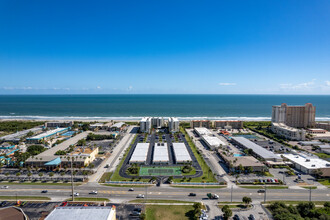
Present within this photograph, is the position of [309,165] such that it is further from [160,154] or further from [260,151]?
[160,154]

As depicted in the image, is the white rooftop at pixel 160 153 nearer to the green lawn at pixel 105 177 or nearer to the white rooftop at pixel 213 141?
the green lawn at pixel 105 177

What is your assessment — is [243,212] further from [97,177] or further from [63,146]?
[63,146]

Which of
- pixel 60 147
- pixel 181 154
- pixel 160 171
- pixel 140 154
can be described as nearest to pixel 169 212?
pixel 160 171

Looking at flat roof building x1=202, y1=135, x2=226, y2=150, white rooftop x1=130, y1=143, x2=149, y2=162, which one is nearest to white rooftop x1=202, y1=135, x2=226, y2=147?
flat roof building x1=202, y1=135, x2=226, y2=150

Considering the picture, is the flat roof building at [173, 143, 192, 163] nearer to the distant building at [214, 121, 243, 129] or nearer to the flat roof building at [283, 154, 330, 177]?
the flat roof building at [283, 154, 330, 177]

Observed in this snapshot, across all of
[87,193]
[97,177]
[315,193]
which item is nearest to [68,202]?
[87,193]

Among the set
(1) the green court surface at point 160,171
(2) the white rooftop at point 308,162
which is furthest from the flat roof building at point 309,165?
(1) the green court surface at point 160,171

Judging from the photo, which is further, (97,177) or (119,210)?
(97,177)
